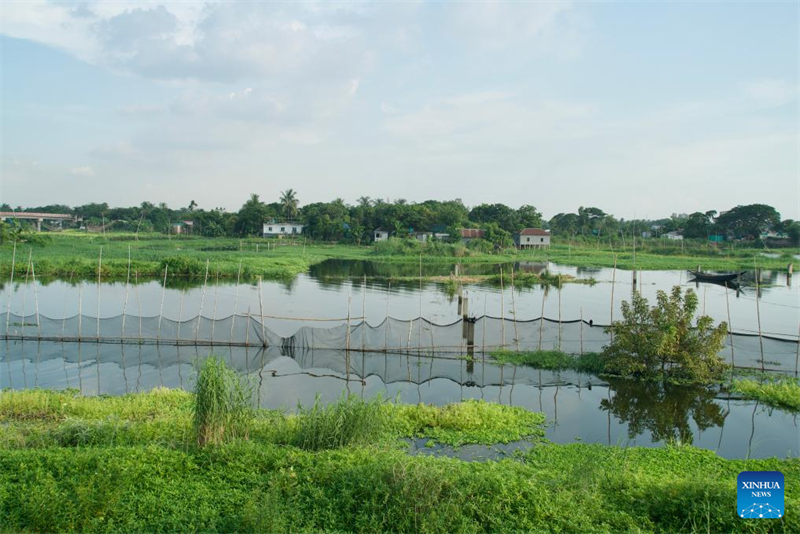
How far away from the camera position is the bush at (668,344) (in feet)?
36.8

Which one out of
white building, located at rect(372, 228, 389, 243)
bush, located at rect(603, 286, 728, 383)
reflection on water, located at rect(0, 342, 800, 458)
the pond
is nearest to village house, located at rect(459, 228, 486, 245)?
white building, located at rect(372, 228, 389, 243)

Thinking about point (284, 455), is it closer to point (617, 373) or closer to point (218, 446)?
point (218, 446)

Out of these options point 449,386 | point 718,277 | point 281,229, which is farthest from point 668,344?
point 281,229

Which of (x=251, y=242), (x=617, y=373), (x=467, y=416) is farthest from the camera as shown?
(x=251, y=242)

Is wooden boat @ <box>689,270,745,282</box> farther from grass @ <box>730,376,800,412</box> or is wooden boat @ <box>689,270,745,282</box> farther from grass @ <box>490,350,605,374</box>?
grass @ <box>490,350,605,374</box>

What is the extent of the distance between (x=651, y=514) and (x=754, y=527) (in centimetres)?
89

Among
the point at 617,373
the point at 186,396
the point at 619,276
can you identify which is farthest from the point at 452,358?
the point at 619,276

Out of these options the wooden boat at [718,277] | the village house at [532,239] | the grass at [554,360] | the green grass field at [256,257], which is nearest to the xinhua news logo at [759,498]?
the grass at [554,360]

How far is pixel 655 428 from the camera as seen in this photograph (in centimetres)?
961

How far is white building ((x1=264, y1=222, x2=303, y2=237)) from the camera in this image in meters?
60.2

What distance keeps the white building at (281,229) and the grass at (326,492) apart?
177ft

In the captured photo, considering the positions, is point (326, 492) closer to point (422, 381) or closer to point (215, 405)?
point (215, 405)

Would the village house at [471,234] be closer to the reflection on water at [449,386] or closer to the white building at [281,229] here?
the white building at [281,229]

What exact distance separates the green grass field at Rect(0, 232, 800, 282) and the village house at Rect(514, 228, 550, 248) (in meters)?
2.07
